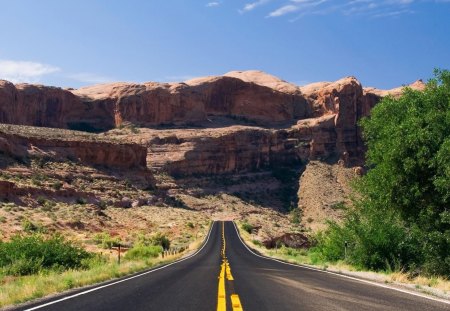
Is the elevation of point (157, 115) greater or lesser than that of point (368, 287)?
greater

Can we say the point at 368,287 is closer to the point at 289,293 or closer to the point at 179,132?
the point at 289,293

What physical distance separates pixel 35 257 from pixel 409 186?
54.9 ft

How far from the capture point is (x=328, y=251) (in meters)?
27.9

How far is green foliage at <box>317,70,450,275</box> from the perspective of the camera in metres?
16.6

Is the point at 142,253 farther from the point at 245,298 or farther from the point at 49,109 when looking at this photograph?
the point at 49,109

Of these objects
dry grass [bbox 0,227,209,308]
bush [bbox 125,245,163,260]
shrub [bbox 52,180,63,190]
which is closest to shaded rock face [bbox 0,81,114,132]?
shrub [bbox 52,180,63,190]

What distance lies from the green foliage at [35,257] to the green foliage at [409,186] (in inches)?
541

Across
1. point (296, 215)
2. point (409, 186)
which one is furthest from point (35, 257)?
point (296, 215)

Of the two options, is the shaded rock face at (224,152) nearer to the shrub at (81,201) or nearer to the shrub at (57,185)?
the shrub at (57,185)

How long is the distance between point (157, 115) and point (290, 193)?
43.8 m

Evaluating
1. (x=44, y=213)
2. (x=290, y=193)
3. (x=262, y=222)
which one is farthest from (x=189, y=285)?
(x=290, y=193)

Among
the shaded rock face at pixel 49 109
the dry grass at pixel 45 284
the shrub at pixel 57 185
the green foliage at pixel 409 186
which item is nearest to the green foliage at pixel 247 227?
the shrub at pixel 57 185

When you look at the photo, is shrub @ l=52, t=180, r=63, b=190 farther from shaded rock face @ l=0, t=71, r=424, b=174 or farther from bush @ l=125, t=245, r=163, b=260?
shaded rock face @ l=0, t=71, r=424, b=174

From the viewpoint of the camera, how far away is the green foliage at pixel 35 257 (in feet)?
67.8
